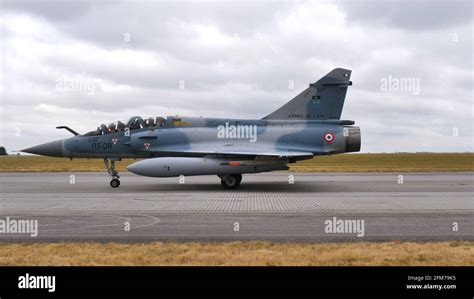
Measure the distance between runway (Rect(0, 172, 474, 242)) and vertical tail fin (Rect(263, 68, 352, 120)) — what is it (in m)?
3.62

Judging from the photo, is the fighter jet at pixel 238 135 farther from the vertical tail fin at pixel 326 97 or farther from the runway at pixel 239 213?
the runway at pixel 239 213

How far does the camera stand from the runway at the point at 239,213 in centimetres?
1069

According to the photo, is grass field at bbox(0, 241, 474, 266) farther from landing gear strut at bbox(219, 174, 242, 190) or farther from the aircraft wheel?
the aircraft wheel

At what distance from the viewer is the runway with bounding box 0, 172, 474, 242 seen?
10688 mm

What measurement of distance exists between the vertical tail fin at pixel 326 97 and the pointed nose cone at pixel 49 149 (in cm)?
1129

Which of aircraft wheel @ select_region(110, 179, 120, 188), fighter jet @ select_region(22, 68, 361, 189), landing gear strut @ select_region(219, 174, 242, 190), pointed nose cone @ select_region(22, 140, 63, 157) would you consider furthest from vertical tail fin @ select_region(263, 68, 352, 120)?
pointed nose cone @ select_region(22, 140, 63, 157)

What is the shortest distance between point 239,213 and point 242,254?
17.9 ft

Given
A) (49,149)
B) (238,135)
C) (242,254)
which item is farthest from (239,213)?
(49,149)

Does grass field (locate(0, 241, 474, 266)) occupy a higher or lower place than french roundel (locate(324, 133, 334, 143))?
lower

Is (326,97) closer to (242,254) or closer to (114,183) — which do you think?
(114,183)
